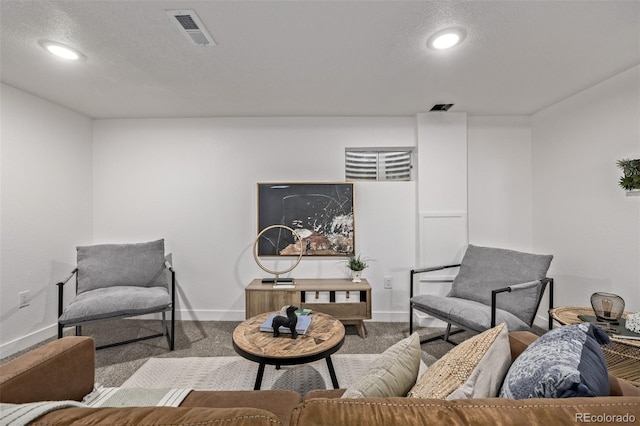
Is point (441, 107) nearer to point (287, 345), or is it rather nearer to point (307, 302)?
point (307, 302)

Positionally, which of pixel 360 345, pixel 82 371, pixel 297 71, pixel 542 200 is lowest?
pixel 360 345

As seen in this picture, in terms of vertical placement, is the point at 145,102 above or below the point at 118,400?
above

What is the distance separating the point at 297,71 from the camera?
2213 millimetres

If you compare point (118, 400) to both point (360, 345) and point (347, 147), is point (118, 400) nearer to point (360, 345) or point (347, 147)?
point (360, 345)

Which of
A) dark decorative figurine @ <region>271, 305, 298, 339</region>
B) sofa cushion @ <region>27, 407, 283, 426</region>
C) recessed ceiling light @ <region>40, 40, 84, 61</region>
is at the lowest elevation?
dark decorative figurine @ <region>271, 305, 298, 339</region>

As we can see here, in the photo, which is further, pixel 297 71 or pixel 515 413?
pixel 297 71

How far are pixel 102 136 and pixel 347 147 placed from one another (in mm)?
2808

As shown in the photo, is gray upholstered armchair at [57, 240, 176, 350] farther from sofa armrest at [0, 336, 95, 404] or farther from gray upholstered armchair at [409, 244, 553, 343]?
gray upholstered armchair at [409, 244, 553, 343]

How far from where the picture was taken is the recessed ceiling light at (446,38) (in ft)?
5.68

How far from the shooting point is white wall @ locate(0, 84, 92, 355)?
2498mm

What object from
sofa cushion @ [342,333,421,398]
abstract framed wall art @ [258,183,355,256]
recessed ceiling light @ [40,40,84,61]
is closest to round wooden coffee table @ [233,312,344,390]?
sofa cushion @ [342,333,421,398]

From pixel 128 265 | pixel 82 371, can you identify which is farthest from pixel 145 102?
pixel 82 371

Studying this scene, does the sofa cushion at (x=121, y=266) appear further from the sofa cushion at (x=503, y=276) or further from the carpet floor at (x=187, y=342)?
the sofa cushion at (x=503, y=276)

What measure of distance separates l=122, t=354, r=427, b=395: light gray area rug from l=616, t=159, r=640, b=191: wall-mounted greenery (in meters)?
2.06
